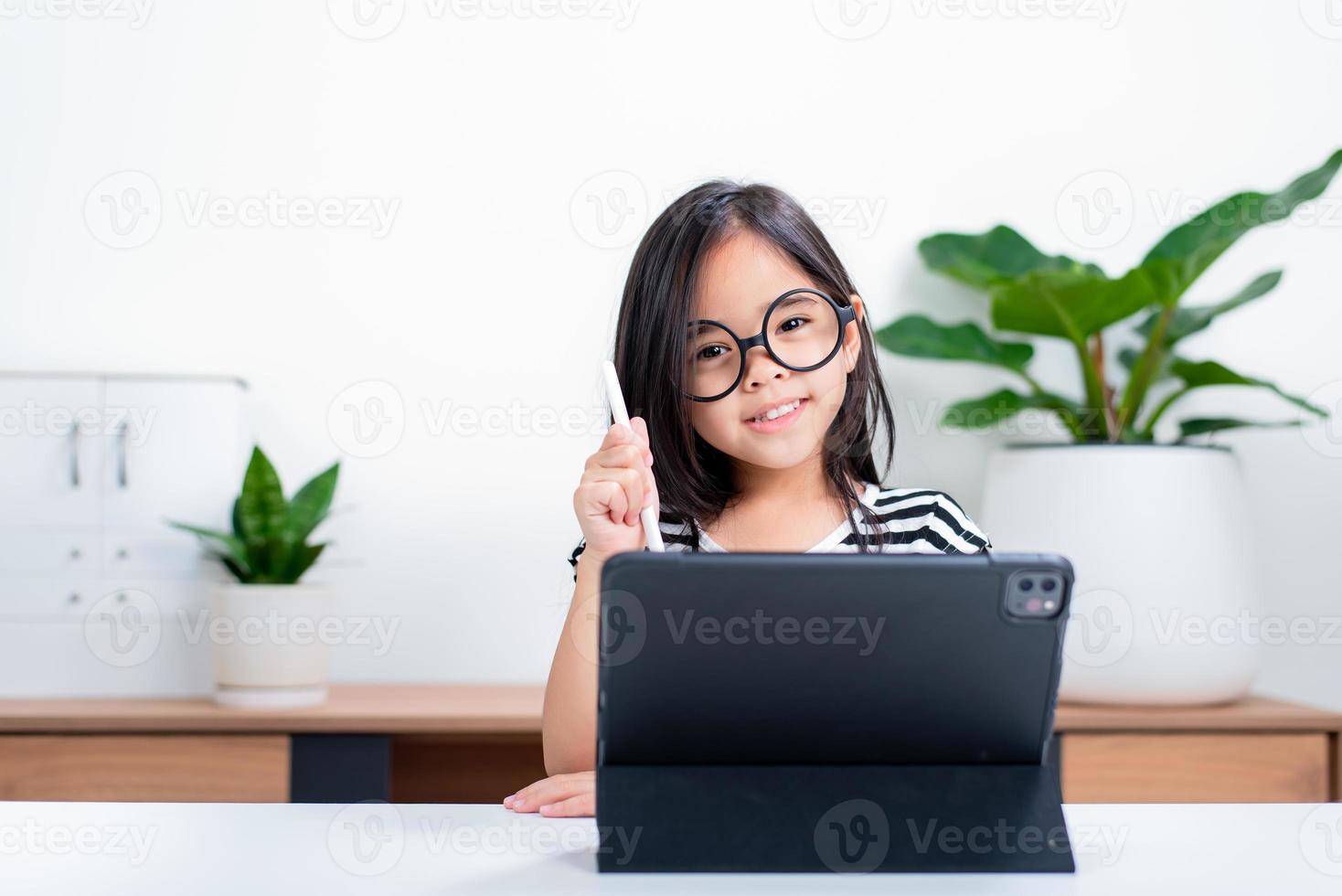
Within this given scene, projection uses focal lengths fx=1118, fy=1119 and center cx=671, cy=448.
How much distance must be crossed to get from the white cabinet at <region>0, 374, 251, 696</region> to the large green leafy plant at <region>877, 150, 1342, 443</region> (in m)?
1.31

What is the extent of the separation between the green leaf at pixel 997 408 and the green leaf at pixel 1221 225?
0.84ft

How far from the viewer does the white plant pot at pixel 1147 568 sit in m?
1.88

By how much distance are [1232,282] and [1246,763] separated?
1004 millimetres

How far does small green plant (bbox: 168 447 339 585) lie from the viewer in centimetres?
193

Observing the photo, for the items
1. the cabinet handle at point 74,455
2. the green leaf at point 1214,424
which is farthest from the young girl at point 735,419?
the cabinet handle at point 74,455

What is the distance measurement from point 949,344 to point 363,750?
4.13 ft

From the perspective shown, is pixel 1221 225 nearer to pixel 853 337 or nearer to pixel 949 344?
pixel 949 344

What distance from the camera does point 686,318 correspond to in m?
1.20

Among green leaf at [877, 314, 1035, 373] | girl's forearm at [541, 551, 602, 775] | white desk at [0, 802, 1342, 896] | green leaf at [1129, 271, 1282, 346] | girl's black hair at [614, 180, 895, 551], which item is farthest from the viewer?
green leaf at [877, 314, 1035, 373]

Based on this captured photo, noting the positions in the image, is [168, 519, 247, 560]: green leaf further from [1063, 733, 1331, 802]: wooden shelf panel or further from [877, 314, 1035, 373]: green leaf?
[1063, 733, 1331, 802]: wooden shelf panel

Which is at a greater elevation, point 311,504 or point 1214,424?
point 1214,424

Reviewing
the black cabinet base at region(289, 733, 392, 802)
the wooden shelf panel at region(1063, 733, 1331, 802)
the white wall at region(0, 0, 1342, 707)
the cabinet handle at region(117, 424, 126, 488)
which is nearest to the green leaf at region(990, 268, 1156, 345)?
the white wall at region(0, 0, 1342, 707)

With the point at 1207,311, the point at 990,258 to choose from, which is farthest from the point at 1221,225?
the point at 990,258

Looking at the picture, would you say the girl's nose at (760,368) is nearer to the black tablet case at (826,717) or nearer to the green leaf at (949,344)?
the black tablet case at (826,717)
